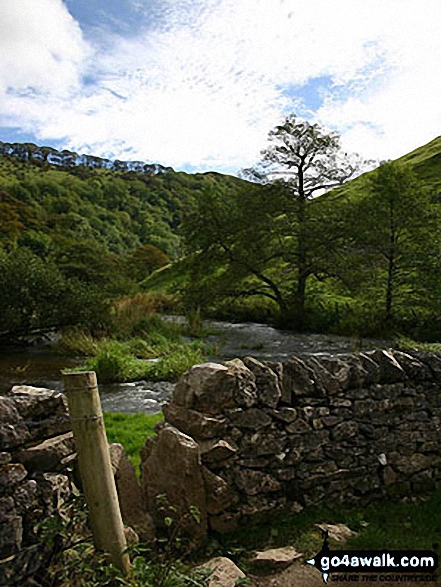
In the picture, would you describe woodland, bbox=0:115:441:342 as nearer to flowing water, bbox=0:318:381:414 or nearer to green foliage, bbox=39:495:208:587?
flowing water, bbox=0:318:381:414

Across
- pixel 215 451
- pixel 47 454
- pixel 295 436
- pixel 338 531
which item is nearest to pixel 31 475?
pixel 47 454

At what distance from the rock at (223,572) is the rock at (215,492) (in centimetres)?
45

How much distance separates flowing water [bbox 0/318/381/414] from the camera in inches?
412

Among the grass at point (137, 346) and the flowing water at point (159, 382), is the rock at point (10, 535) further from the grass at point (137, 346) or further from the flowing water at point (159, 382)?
the grass at point (137, 346)

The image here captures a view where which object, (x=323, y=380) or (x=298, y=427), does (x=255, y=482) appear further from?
(x=323, y=380)

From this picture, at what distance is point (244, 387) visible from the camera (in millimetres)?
4449

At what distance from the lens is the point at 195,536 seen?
4.17 meters

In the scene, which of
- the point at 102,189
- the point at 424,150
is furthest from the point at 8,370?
the point at 102,189

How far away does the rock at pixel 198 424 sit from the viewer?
4.29m

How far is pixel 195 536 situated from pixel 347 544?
134 centimetres

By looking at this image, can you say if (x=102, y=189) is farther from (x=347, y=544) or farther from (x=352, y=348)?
(x=347, y=544)

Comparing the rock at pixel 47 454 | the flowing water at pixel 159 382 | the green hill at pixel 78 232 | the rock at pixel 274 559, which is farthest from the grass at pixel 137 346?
the rock at pixel 47 454

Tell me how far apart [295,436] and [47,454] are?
2483 mm

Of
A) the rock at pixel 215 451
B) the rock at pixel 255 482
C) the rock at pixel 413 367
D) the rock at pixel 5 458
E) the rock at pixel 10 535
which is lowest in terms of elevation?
the rock at pixel 255 482
